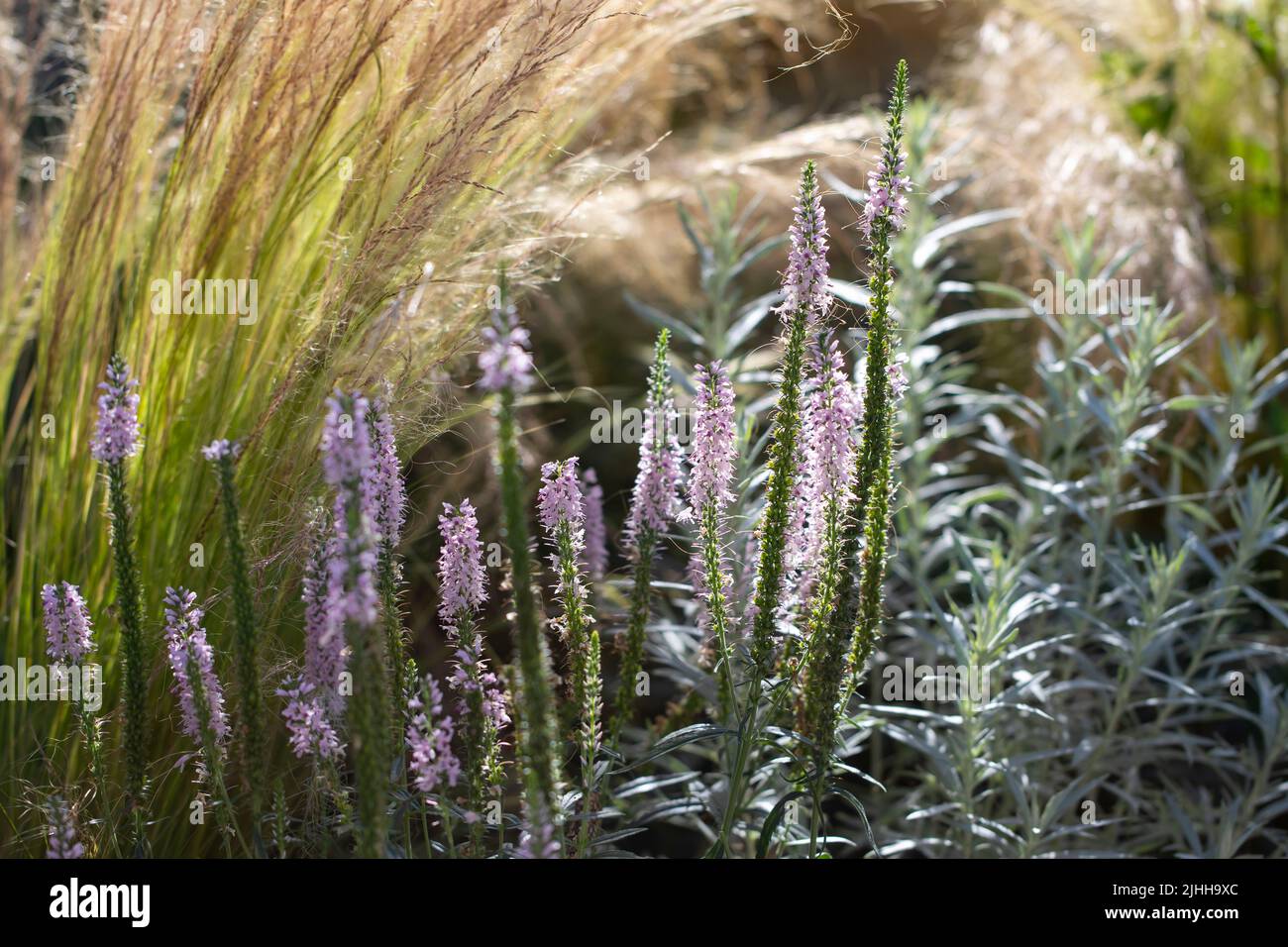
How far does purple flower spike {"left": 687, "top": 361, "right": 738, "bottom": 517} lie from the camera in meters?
1.55

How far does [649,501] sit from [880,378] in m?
0.39

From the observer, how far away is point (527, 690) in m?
1.19

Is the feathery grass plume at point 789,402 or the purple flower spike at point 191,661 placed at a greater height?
the feathery grass plume at point 789,402

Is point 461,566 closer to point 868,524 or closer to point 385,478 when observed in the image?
point 385,478

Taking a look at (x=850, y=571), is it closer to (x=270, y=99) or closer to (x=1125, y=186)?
(x=270, y=99)

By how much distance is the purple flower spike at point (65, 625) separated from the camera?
1.55 m

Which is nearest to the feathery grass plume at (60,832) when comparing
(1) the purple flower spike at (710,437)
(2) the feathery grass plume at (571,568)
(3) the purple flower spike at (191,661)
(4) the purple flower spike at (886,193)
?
(3) the purple flower spike at (191,661)

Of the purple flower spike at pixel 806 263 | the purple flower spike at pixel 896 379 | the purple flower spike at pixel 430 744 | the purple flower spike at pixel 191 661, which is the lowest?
the purple flower spike at pixel 430 744

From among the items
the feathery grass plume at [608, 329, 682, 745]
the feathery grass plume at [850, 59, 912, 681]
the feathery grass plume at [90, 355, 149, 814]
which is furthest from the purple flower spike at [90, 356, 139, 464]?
the feathery grass plume at [850, 59, 912, 681]

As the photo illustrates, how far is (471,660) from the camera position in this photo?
5.11 feet

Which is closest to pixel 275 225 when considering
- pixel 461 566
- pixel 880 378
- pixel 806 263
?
pixel 461 566

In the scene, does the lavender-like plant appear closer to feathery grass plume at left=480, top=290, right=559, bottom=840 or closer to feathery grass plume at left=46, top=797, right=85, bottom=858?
feathery grass plume at left=480, top=290, right=559, bottom=840

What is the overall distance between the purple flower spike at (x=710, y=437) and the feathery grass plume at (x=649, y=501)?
0.17ft

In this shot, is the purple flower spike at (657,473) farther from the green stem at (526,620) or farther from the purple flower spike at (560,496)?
the green stem at (526,620)
